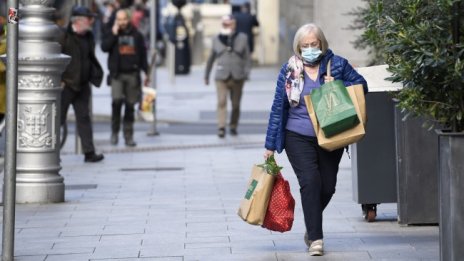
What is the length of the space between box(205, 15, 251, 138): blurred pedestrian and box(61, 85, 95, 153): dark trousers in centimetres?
385

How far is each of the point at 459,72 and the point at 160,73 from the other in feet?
105

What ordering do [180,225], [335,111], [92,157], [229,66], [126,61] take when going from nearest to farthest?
[335,111]
[180,225]
[92,157]
[126,61]
[229,66]

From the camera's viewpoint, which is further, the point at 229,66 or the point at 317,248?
the point at 229,66

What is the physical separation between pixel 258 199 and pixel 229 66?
10.8m

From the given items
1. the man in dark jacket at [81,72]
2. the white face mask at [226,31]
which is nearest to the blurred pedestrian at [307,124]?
the man in dark jacket at [81,72]

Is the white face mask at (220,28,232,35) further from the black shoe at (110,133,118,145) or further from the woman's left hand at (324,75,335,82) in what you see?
the woman's left hand at (324,75,335,82)

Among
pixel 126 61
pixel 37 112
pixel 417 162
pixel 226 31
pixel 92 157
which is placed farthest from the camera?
pixel 226 31

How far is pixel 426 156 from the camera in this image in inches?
408

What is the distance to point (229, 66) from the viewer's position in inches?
789

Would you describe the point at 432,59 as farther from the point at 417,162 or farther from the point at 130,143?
the point at 130,143

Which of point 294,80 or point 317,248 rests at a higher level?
point 294,80

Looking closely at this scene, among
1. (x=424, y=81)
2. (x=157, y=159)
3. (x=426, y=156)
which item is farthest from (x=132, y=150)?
(x=424, y=81)

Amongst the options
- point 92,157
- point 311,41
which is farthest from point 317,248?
point 92,157

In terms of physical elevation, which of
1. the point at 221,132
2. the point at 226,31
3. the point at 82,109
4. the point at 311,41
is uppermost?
the point at 226,31
